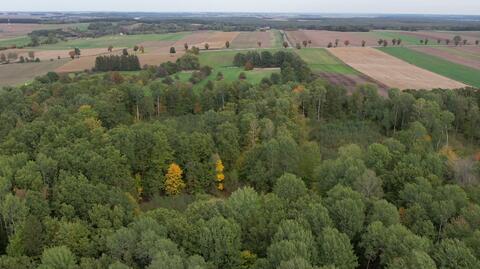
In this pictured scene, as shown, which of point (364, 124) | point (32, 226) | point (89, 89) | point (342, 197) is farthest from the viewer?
point (89, 89)

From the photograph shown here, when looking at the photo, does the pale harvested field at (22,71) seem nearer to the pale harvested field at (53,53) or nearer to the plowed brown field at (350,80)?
the pale harvested field at (53,53)

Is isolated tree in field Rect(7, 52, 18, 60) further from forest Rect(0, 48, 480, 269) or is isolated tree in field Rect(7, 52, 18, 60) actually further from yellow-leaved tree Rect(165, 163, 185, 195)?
yellow-leaved tree Rect(165, 163, 185, 195)

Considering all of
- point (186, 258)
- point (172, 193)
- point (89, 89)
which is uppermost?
point (89, 89)

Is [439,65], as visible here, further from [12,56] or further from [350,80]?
[12,56]

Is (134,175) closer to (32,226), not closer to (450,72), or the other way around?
(32,226)

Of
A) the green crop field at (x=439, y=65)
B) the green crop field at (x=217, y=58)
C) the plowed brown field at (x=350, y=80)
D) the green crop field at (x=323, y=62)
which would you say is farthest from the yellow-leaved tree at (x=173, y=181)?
the green crop field at (x=439, y=65)

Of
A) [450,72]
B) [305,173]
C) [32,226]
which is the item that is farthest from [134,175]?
[450,72]
